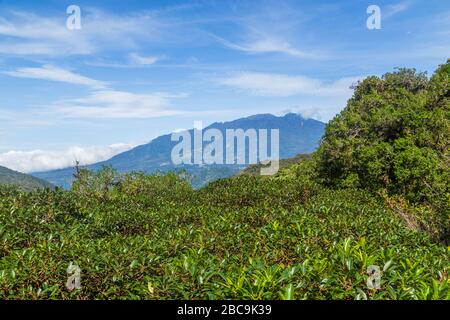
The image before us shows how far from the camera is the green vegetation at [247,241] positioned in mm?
6371

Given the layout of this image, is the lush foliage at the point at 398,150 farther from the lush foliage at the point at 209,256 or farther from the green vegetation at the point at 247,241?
the lush foliage at the point at 209,256

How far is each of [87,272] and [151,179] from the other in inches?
2317

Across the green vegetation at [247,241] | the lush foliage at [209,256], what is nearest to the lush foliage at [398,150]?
the green vegetation at [247,241]

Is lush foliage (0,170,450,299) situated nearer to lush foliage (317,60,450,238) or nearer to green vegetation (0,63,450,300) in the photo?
green vegetation (0,63,450,300)

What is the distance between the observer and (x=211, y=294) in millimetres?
6141

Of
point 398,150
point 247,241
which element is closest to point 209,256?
point 247,241

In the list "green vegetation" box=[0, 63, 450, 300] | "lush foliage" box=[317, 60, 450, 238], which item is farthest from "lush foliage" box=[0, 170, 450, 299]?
"lush foliage" box=[317, 60, 450, 238]

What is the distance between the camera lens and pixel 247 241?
1095 centimetres

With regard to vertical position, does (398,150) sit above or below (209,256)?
above

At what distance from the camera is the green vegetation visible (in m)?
6.37

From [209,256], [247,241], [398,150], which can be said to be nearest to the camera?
[209,256]

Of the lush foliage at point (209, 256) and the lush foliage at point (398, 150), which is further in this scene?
the lush foliage at point (398, 150)

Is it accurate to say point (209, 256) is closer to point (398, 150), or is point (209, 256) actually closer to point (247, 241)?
point (247, 241)
